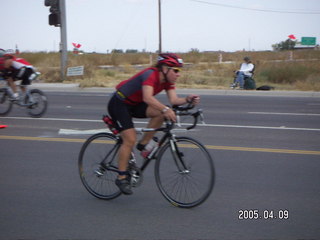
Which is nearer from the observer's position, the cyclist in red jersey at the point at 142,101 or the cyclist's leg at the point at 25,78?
the cyclist in red jersey at the point at 142,101

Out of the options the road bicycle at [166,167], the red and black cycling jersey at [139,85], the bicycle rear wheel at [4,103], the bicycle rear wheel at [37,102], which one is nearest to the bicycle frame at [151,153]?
the road bicycle at [166,167]

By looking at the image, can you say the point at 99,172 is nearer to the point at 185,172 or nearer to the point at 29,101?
the point at 185,172

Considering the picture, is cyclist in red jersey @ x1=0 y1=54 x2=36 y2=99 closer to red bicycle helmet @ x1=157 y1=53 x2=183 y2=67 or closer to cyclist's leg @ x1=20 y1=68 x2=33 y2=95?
cyclist's leg @ x1=20 y1=68 x2=33 y2=95

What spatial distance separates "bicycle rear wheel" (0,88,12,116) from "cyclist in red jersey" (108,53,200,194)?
7.65 meters

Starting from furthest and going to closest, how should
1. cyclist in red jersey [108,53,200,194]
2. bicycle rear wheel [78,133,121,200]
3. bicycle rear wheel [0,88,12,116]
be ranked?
bicycle rear wheel [0,88,12,116], bicycle rear wheel [78,133,121,200], cyclist in red jersey [108,53,200,194]

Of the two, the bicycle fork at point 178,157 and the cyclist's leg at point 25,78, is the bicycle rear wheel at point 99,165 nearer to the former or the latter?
the bicycle fork at point 178,157

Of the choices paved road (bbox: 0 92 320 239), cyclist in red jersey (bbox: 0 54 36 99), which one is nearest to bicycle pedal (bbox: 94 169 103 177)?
paved road (bbox: 0 92 320 239)

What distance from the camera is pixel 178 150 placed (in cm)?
530

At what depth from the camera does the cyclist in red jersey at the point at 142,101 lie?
516 cm

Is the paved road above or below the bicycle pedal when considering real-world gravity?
below

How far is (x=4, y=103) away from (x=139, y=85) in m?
8.19

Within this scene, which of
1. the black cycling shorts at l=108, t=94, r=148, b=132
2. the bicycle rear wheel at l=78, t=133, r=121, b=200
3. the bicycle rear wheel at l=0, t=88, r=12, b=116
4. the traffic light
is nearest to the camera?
the black cycling shorts at l=108, t=94, r=148, b=132

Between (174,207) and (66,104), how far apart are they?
35.0 ft

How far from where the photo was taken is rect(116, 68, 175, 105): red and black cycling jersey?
5.18 metres
